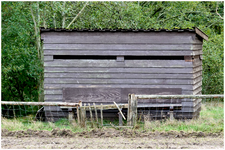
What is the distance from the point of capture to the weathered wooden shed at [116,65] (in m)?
9.42

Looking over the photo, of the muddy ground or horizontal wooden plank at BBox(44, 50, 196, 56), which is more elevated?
horizontal wooden plank at BBox(44, 50, 196, 56)

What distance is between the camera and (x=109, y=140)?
6500mm

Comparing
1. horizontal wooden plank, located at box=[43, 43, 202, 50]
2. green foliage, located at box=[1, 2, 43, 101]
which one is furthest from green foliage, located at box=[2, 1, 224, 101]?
horizontal wooden plank, located at box=[43, 43, 202, 50]

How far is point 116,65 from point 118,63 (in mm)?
92

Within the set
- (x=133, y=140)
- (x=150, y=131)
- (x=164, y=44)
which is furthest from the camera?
(x=164, y=44)

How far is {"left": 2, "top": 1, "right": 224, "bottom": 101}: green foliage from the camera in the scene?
1334cm

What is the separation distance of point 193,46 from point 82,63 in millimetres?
3675

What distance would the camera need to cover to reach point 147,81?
9547mm

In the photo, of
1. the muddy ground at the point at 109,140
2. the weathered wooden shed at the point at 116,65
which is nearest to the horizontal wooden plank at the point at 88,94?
the weathered wooden shed at the point at 116,65

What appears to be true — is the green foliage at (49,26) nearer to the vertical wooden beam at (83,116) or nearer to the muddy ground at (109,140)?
the vertical wooden beam at (83,116)

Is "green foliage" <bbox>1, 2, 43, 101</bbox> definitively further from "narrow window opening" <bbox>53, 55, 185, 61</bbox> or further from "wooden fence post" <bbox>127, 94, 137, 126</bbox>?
"wooden fence post" <bbox>127, 94, 137, 126</bbox>

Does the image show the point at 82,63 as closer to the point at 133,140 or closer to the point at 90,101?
the point at 90,101

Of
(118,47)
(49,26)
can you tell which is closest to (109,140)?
(118,47)

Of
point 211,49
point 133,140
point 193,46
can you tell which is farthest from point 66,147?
point 211,49
